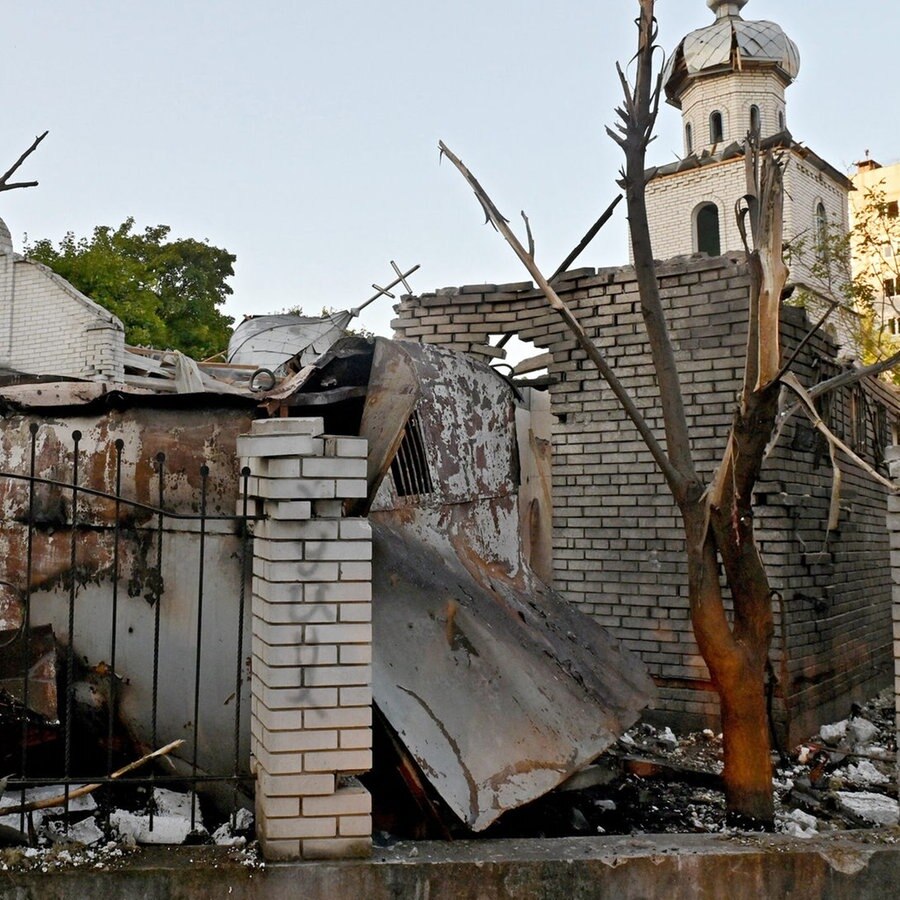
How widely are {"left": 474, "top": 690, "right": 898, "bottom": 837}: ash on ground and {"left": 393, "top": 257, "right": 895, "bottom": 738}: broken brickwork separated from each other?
0.98 ft

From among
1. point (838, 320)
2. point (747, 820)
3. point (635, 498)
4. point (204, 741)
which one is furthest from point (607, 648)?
point (838, 320)

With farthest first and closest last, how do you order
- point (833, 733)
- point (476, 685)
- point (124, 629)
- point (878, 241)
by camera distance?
1. point (878, 241)
2. point (833, 733)
3. point (124, 629)
4. point (476, 685)

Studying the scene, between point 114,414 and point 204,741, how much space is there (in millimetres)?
1613

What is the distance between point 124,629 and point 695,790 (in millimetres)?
3121

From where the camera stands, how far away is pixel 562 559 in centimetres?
641

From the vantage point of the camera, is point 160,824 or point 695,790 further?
point 695,790

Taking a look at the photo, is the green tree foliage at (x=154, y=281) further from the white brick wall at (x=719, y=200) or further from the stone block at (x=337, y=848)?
the stone block at (x=337, y=848)

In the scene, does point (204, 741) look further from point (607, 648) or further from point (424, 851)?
point (607, 648)

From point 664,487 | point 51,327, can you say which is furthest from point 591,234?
point 51,327

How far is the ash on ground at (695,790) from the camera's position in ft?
12.9

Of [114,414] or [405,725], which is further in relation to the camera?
[114,414]

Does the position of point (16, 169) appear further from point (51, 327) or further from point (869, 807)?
point (51, 327)

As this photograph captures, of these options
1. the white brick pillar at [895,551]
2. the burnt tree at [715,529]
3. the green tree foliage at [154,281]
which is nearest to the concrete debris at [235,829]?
the burnt tree at [715,529]

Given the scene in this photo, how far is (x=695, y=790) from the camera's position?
15.1 feet
